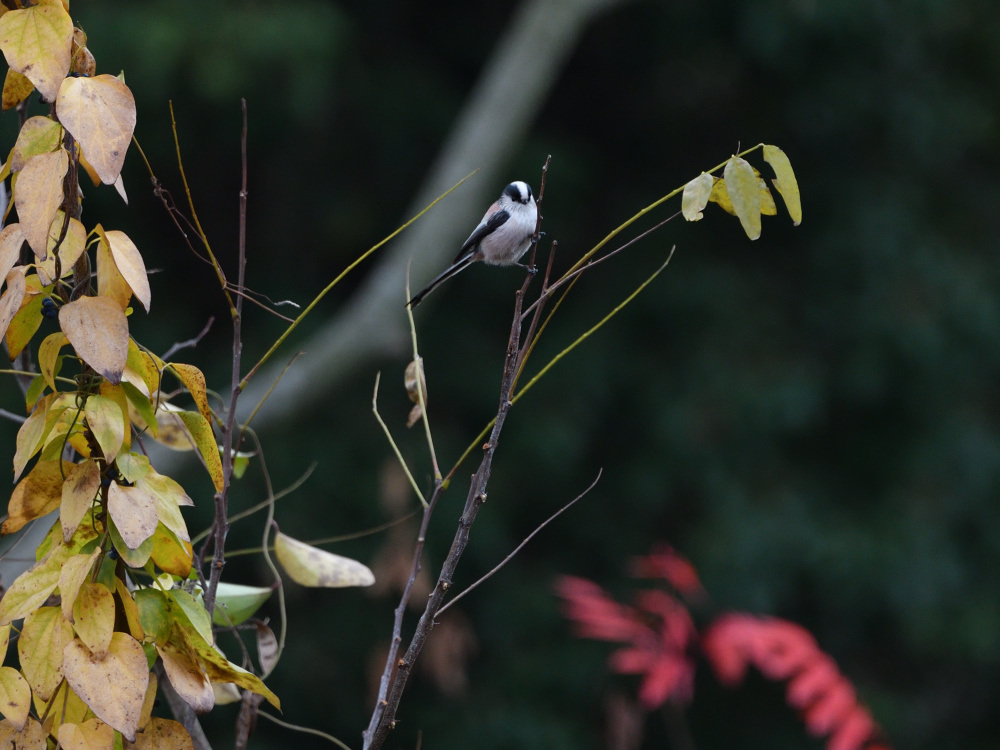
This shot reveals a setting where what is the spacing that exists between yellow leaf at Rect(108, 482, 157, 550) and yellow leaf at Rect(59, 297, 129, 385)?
0.26 ft

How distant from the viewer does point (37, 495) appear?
0.74 m

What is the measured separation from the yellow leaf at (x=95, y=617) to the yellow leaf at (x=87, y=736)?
5 centimetres

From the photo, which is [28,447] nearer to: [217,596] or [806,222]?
[217,596]

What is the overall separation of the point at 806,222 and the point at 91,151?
4.99 m

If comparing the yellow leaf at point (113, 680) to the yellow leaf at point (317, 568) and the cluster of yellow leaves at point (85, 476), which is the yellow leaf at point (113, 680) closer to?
the cluster of yellow leaves at point (85, 476)

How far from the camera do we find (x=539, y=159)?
477 centimetres

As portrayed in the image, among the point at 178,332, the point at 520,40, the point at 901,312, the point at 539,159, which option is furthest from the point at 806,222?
the point at 178,332

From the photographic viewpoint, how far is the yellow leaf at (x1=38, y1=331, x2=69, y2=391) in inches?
27.6

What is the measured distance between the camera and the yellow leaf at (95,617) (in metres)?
0.65

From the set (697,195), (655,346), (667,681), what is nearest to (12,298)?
(697,195)

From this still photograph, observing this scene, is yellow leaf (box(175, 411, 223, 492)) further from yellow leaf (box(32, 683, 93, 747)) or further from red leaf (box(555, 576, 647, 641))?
red leaf (box(555, 576, 647, 641))

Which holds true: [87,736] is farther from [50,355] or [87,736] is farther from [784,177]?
[784,177]

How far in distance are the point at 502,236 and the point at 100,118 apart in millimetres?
1272

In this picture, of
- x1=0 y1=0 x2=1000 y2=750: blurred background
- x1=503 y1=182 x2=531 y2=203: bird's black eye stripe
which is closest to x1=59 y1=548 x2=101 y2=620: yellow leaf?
x1=503 y1=182 x2=531 y2=203: bird's black eye stripe
